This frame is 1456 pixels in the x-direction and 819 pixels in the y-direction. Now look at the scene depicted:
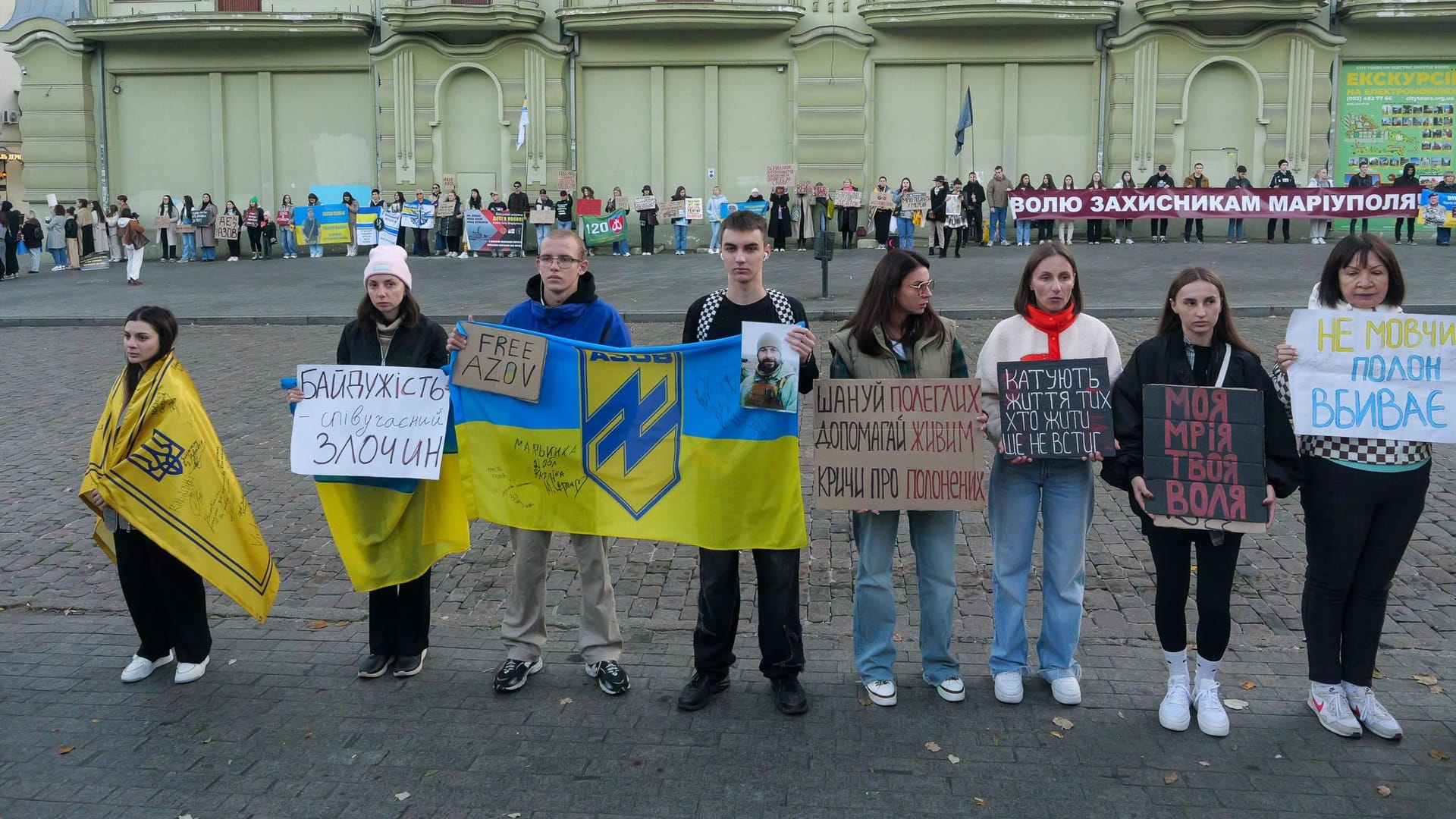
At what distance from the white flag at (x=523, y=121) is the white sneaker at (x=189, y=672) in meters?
27.4

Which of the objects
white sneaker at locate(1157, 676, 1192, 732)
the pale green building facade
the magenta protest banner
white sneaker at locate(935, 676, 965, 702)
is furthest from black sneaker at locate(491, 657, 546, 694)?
the pale green building facade

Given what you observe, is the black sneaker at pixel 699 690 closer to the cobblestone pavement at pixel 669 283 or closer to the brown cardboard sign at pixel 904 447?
the brown cardboard sign at pixel 904 447

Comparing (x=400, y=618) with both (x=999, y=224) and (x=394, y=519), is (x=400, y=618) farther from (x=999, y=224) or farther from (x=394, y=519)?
(x=999, y=224)

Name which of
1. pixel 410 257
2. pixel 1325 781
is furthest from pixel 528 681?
pixel 410 257

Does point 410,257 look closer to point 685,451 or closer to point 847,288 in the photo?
point 847,288

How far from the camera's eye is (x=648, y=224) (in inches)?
1208

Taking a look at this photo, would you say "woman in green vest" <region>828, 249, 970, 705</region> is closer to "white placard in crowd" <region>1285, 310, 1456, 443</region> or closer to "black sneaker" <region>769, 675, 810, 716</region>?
"black sneaker" <region>769, 675, 810, 716</region>

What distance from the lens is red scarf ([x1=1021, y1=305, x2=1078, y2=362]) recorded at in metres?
5.25

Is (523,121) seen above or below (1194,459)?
above

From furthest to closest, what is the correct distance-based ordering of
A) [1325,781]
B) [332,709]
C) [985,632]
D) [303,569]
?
[303,569] → [985,632] → [332,709] → [1325,781]

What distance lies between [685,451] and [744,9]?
2741 cm

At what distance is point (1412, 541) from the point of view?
7555 mm

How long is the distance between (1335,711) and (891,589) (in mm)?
1833

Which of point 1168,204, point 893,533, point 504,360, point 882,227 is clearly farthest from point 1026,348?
point 882,227
